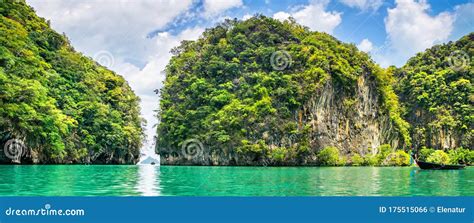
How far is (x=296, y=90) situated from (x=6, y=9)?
19.6 metres

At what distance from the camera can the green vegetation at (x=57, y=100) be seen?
24.2 meters

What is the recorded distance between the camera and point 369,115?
4072 cm

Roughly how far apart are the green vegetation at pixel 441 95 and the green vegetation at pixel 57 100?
2696cm

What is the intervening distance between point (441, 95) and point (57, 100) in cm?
3468

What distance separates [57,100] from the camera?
106 feet

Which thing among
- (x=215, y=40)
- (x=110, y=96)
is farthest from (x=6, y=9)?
(x=215, y=40)

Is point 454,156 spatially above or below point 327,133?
below

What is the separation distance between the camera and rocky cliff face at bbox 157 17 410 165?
114 feet

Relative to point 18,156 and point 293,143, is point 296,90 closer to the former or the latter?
point 293,143

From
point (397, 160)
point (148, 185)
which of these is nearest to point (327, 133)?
point (397, 160)

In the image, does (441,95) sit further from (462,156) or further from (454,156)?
(454,156)

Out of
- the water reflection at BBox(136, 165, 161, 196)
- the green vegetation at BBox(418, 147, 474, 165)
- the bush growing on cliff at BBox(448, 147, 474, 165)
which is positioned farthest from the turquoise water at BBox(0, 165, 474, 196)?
the bush growing on cliff at BBox(448, 147, 474, 165)
